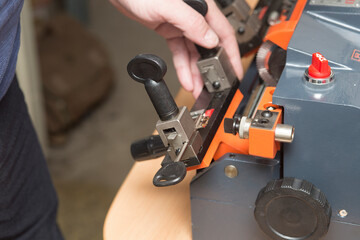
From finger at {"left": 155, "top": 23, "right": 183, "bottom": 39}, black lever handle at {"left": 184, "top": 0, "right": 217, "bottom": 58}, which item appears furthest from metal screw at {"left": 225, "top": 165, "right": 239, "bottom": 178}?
finger at {"left": 155, "top": 23, "right": 183, "bottom": 39}

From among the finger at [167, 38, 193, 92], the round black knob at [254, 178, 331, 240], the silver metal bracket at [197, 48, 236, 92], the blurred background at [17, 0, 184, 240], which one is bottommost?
the blurred background at [17, 0, 184, 240]

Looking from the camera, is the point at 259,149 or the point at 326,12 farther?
the point at 326,12

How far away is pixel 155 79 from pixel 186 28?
28 cm

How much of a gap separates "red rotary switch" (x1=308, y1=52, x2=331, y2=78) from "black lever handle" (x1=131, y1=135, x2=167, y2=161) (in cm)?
32

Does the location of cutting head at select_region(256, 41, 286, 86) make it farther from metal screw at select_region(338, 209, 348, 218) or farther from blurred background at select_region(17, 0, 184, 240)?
blurred background at select_region(17, 0, 184, 240)

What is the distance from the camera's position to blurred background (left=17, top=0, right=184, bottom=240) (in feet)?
7.47

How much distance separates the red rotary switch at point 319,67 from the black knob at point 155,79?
240mm

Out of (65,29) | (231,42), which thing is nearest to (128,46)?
(65,29)

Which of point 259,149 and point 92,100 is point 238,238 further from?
point 92,100

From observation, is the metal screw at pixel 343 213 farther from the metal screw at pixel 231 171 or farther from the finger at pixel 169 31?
the finger at pixel 169 31

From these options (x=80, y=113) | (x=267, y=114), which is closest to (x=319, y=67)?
(x=267, y=114)

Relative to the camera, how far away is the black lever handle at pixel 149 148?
3.10ft

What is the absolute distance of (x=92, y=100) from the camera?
9.14ft

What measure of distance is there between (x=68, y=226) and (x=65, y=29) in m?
1.21
